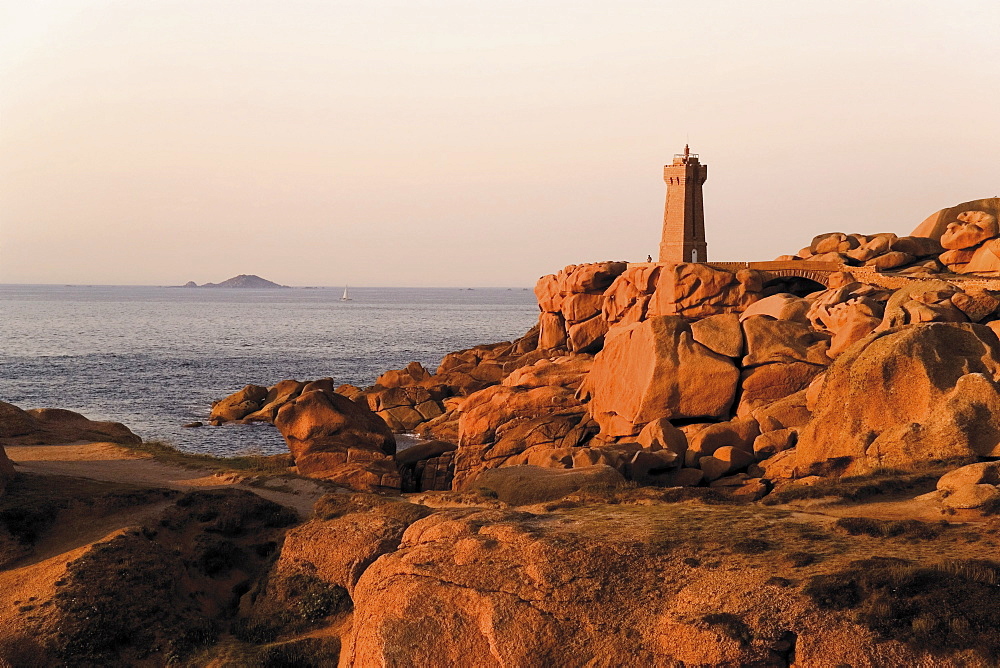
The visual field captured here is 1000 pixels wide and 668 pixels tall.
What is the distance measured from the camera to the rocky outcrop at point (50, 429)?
36.3 m

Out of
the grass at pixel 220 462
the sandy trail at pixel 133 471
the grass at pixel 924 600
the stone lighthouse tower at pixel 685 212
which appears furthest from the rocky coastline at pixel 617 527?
the stone lighthouse tower at pixel 685 212

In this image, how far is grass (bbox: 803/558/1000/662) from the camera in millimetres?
13016

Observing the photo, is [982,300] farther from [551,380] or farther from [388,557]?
[388,557]

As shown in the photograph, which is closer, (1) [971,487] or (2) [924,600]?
(2) [924,600]

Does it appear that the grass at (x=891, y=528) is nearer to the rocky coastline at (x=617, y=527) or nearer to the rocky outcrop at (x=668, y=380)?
the rocky coastline at (x=617, y=527)

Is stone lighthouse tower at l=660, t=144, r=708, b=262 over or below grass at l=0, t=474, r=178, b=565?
over

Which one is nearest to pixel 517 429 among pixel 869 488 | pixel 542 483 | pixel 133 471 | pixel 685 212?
pixel 542 483

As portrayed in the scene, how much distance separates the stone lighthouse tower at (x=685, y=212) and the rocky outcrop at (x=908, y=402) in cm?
5117

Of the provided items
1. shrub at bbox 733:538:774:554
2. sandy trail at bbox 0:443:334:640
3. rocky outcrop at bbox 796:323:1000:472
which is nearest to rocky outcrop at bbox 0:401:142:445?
sandy trail at bbox 0:443:334:640

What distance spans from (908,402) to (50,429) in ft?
116

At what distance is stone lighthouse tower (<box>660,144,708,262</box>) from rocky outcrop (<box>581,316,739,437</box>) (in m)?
43.0

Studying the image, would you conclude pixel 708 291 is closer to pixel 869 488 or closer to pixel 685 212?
pixel 685 212

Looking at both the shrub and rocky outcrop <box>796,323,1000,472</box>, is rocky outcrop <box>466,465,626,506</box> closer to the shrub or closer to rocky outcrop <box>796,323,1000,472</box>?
the shrub

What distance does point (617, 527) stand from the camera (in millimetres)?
18031
